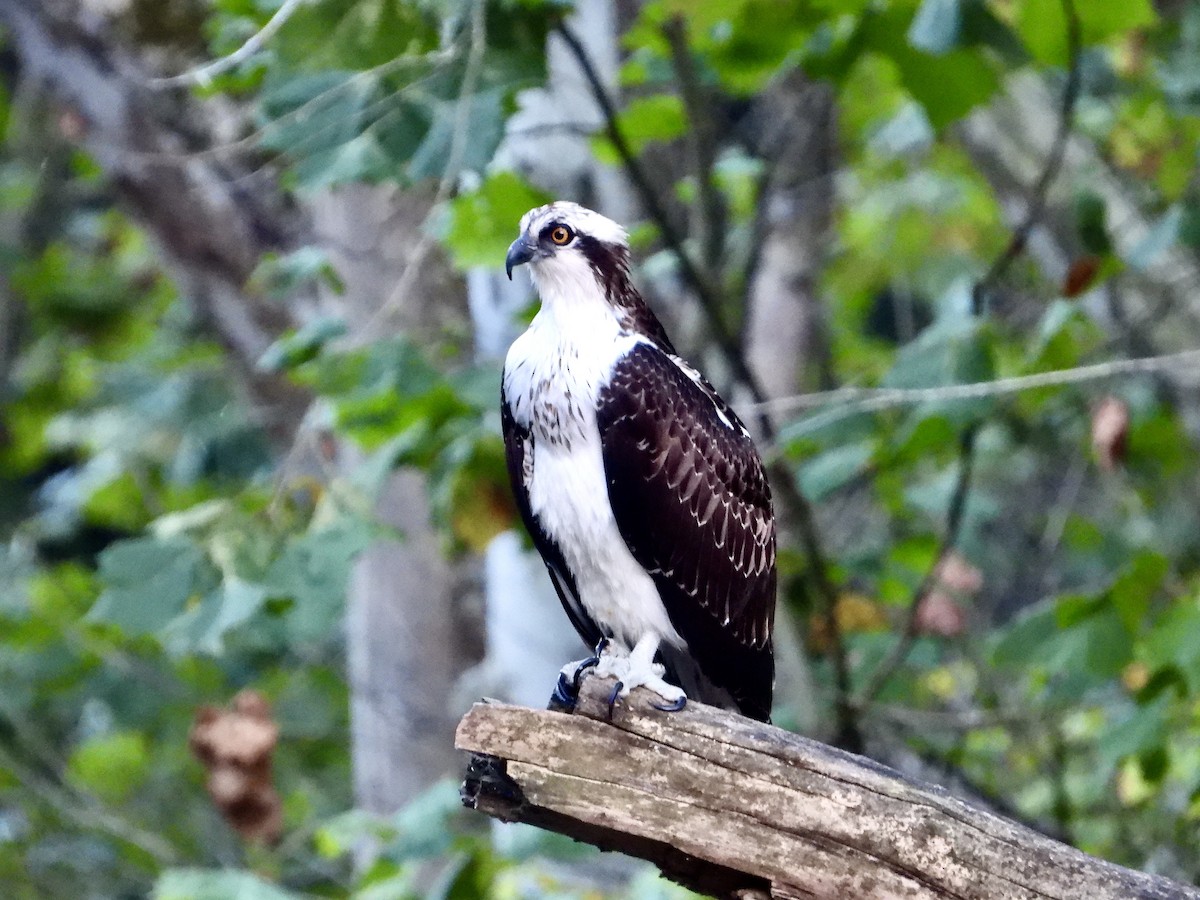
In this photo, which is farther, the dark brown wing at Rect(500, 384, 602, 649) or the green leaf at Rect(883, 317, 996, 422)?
the green leaf at Rect(883, 317, 996, 422)

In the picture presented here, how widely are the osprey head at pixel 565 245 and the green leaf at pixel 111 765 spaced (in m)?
7.49

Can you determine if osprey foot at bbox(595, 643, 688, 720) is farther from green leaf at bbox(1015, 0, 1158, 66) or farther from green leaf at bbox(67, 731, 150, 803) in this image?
green leaf at bbox(67, 731, 150, 803)

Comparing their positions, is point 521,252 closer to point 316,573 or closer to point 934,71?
point 316,573

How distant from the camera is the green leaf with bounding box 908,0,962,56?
3637mm

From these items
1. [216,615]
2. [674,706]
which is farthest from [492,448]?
[674,706]

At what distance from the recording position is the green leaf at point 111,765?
964cm

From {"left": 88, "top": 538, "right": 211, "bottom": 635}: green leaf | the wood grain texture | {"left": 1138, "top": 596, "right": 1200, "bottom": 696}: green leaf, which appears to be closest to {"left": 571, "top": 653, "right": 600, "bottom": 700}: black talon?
the wood grain texture

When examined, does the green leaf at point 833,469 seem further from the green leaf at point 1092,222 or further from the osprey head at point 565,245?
the osprey head at point 565,245

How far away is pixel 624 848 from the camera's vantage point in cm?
285

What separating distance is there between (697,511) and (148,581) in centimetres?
155

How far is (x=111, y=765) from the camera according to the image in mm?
9656

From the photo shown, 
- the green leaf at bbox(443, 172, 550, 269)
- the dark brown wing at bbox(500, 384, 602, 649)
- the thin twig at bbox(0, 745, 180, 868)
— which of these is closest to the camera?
the dark brown wing at bbox(500, 384, 602, 649)

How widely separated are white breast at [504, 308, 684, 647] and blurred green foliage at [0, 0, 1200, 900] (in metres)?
0.72

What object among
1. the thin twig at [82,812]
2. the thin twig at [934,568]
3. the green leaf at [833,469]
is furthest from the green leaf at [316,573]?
the thin twig at [82,812]
